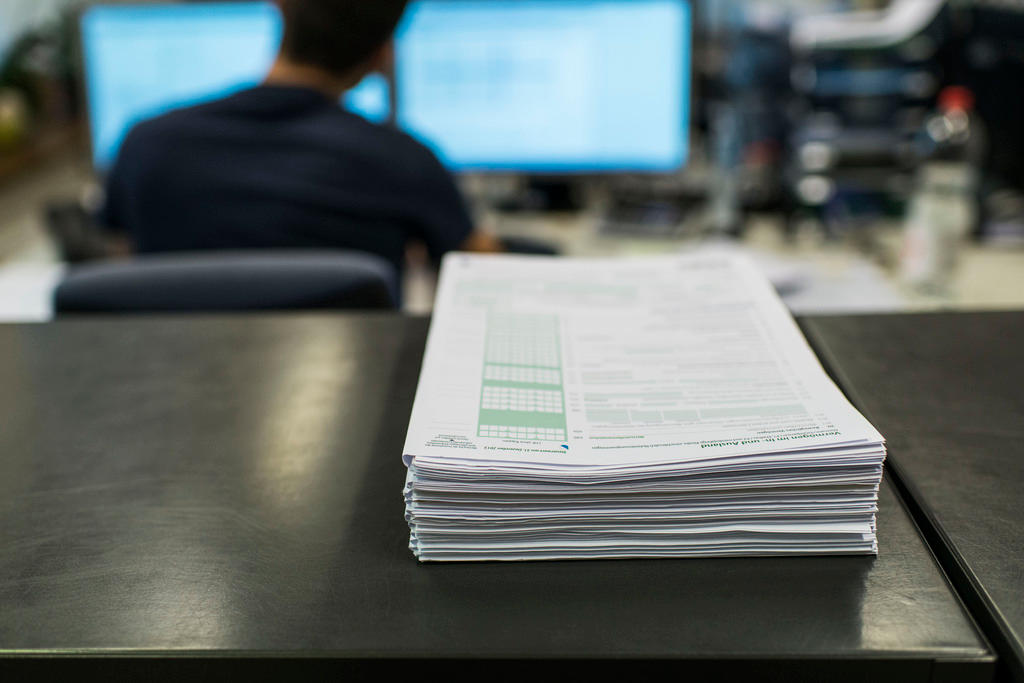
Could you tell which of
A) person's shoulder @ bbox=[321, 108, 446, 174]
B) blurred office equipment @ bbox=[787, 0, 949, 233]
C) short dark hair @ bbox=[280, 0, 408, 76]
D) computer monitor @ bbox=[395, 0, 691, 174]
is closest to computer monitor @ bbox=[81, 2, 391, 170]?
computer monitor @ bbox=[395, 0, 691, 174]

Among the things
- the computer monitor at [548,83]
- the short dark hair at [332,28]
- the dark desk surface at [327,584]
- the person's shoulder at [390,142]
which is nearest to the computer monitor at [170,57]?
the computer monitor at [548,83]

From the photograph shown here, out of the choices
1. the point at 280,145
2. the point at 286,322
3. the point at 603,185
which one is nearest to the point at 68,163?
the point at 603,185

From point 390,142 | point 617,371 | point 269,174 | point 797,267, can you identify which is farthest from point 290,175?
point 617,371

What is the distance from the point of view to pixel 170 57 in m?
1.97

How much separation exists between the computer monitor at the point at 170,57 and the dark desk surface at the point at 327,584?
5.01 feet

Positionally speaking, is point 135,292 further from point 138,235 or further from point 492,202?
point 492,202

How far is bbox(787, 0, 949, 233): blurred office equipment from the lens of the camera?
2.04 meters

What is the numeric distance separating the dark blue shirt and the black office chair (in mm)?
449

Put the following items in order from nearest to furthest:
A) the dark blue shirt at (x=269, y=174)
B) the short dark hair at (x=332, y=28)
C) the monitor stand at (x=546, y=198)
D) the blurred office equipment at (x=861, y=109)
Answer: the dark blue shirt at (x=269, y=174) → the short dark hair at (x=332, y=28) → the blurred office equipment at (x=861, y=109) → the monitor stand at (x=546, y=198)

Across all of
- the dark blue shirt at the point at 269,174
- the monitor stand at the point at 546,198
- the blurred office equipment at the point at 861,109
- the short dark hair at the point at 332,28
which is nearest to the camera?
the dark blue shirt at the point at 269,174

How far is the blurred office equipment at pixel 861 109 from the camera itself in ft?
6.68

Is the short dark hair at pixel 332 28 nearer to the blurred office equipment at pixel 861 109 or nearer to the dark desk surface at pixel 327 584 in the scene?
the blurred office equipment at pixel 861 109

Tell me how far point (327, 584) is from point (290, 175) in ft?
3.71

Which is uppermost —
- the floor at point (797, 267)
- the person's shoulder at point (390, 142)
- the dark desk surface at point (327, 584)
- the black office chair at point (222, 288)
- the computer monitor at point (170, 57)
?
the computer monitor at point (170, 57)
